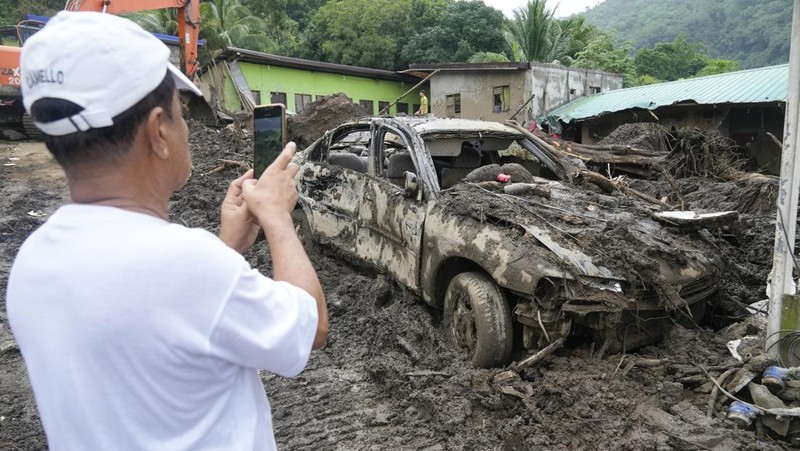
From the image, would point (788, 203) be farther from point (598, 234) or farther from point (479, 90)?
point (479, 90)

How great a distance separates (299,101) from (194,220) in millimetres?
17668

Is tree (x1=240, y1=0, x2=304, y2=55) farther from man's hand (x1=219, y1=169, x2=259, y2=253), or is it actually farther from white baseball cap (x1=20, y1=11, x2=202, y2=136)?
white baseball cap (x1=20, y1=11, x2=202, y2=136)

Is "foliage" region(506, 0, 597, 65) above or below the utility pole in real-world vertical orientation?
above

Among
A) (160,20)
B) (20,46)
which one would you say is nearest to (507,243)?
(20,46)

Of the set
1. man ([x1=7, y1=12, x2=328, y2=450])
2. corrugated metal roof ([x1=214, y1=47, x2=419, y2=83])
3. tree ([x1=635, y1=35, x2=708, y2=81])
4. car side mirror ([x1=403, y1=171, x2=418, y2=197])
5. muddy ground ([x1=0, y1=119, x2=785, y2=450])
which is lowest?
muddy ground ([x1=0, y1=119, x2=785, y2=450])

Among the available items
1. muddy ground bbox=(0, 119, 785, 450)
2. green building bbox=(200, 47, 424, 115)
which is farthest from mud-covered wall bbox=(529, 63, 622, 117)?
muddy ground bbox=(0, 119, 785, 450)

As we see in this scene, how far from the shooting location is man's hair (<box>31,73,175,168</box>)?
929 mm

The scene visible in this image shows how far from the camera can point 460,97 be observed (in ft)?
78.9

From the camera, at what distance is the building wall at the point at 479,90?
22453 millimetres

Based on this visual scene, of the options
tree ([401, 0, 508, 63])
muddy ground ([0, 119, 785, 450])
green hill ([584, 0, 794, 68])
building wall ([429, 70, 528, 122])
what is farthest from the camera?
green hill ([584, 0, 794, 68])

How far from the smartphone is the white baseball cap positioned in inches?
30.3

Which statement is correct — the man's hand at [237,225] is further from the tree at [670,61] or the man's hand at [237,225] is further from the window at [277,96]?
the tree at [670,61]

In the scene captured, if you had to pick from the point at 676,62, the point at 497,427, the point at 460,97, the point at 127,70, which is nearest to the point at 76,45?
the point at 127,70

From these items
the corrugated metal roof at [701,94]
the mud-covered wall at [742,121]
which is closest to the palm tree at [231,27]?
the corrugated metal roof at [701,94]
